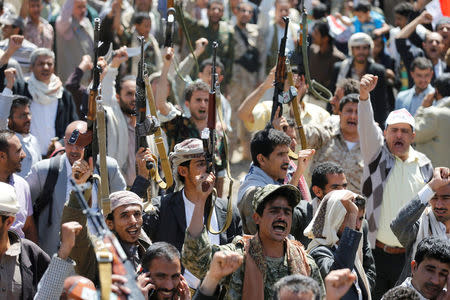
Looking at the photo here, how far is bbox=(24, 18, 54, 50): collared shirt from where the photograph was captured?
11.1 m

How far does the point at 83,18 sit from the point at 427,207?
6176mm

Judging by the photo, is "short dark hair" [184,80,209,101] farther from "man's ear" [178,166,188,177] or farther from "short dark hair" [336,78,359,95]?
"man's ear" [178,166,188,177]

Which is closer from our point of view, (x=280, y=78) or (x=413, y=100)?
(x=280, y=78)

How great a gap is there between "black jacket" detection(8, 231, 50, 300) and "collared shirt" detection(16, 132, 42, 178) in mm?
2537

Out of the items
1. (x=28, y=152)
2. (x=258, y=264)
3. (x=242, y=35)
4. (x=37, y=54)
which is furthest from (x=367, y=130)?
(x=242, y=35)

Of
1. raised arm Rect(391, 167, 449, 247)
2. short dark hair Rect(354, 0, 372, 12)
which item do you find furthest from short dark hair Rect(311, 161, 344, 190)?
short dark hair Rect(354, 0, 372, 12)

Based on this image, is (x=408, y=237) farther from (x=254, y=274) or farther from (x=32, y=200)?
(x=32, y=200)

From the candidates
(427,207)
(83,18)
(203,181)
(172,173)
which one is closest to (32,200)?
(172,173)

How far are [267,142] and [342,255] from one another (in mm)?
1597

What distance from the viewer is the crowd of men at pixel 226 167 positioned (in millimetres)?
5281

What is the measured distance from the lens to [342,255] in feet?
18.2

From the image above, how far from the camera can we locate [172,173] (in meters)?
6.84

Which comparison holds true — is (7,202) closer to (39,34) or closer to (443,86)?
(443,86)

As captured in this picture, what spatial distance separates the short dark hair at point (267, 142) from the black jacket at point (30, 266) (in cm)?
203
